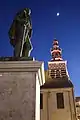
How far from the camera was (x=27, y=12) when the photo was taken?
4.41m

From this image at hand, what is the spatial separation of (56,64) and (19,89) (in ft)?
135

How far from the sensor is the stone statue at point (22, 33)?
4195 mm

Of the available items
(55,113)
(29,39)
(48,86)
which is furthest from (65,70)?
(29,39)

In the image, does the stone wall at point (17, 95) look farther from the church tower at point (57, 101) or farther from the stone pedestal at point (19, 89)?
the church tower at point (57, 101)

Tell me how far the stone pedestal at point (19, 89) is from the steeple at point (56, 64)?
35805mm

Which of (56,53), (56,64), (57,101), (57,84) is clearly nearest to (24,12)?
(57,101)

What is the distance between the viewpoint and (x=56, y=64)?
44.4 metres

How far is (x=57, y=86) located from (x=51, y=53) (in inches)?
657

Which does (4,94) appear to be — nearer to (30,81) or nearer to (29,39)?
(30,81)

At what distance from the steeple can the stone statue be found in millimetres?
35041

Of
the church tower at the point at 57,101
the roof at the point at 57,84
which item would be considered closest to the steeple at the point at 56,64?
the roof at the point at 57,84

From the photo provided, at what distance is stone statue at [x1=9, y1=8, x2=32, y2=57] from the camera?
13.8 feet

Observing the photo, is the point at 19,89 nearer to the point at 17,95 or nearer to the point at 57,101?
the point at 17,95

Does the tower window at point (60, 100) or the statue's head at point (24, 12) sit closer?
the statue's head at point (24, 12)
